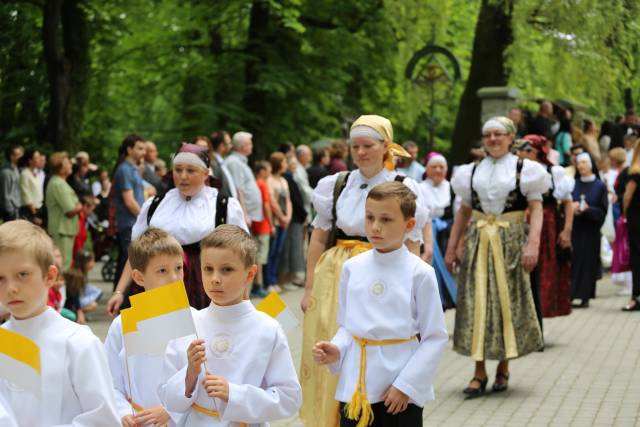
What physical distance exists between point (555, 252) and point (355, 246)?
19.0 feet

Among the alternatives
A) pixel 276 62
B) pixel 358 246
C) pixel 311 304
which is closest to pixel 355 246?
pixel 358 246

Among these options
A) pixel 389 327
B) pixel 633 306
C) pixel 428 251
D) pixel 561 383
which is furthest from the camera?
pixel 633 306

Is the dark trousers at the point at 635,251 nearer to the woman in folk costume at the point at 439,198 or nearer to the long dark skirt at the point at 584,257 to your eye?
the long dark skirt at the point at 584,257

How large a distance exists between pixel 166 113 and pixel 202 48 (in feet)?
19.2

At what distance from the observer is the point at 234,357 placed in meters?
4.66

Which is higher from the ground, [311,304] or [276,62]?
[276,62]

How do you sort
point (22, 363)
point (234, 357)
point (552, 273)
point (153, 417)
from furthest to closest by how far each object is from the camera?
point (552, 273)
point (153, 417)
point (234, 357)
point (22, 363)

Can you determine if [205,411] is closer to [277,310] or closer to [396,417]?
[277,310]

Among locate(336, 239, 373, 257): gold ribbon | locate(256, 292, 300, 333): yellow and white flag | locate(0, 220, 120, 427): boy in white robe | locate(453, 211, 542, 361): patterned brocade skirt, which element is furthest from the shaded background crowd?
locate(0, 220, 120, 427): boy in white robe

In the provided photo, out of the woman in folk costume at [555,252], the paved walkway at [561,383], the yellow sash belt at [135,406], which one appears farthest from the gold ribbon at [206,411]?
the woman in folk costume at [555,252]

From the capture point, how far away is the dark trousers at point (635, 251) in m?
15.1

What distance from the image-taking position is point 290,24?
22.2 meters

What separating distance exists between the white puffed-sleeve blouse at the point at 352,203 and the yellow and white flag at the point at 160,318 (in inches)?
103

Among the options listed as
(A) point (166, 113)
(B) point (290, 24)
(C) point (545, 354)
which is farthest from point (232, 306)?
(A) point (166, 113)
